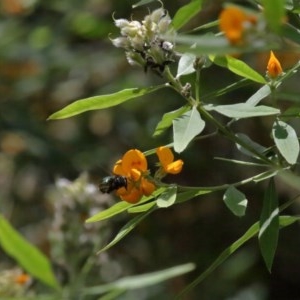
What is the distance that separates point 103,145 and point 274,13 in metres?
3.06

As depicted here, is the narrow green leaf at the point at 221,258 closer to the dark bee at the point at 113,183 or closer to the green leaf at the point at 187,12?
the dark bee at the point at 113,183

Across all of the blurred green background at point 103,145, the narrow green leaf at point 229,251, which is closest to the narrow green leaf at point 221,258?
the narrow green leaf at point 229,251

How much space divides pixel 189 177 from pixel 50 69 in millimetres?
703

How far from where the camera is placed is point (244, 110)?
1.47 meters

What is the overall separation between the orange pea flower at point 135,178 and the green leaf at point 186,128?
7cm

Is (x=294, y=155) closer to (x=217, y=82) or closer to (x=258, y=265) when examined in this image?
(x=217, y=82)

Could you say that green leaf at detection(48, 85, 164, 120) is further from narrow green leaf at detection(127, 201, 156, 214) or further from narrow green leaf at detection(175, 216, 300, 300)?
A: narrow green leaf at detection(175, 216, 300, 300)

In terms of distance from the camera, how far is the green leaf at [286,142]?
140 centimetres

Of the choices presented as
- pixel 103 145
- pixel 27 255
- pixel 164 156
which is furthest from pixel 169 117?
pixel 103 145

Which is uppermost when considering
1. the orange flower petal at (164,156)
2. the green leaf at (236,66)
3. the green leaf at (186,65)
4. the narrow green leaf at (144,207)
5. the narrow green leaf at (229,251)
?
the green leaf at (236,66)

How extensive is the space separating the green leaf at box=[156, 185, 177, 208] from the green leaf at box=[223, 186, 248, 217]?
7 centimetres

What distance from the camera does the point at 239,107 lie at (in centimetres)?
147

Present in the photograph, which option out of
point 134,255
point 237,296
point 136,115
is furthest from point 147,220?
point 237,296

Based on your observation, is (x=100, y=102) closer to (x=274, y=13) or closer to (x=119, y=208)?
(x=119, y=208)
